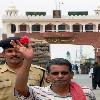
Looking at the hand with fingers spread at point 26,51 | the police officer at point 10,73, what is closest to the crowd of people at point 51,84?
the hand with fingers spread at point 26,51

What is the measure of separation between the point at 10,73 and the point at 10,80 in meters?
0.11

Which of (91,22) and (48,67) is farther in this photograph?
→ (91,22)

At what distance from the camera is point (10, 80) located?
459cm

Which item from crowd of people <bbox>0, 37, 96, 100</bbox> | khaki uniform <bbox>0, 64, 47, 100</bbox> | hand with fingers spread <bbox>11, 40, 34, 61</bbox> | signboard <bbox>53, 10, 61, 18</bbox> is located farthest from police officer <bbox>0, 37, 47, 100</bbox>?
signboard <bbox>53, 10, 61, 18</bbox>

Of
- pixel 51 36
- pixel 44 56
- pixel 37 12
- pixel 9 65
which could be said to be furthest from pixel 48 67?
pixel 37 12

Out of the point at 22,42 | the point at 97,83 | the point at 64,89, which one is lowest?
the point at 97,83

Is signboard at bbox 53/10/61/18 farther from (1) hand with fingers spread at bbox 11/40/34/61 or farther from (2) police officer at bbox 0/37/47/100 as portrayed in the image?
(1) hand with fingers spread at bbox 11/40/34/61

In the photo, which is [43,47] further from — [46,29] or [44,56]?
[46,29]

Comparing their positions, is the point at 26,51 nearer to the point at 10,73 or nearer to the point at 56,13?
the point at 10,73

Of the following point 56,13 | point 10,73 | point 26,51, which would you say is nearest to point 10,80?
point 10,73

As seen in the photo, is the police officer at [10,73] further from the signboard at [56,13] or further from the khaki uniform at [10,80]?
the signboard at [56,13]

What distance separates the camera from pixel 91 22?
7125 centimetres

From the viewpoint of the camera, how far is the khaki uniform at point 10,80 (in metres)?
4.57

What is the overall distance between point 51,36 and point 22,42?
49.2 m
